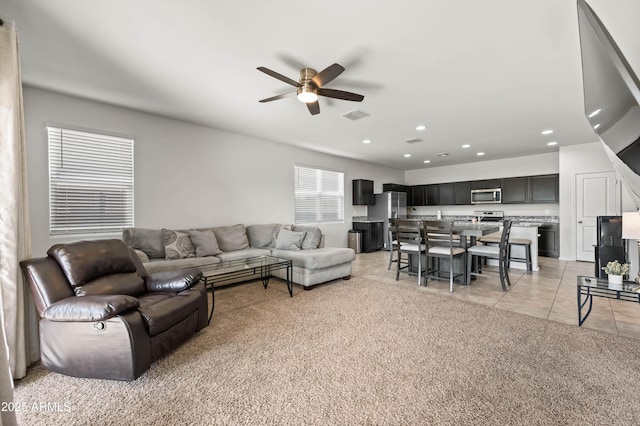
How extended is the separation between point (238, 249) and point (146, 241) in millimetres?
1330

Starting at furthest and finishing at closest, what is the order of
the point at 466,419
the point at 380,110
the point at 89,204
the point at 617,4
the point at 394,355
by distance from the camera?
the point at 380,110 → the point at 89,204 → the point at 394,355 → the point at 617,4 → the point at 466,419

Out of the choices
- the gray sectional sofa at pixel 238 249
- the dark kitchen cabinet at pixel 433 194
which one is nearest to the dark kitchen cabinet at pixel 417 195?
the dark kitchen cabinet at pixel 433 194

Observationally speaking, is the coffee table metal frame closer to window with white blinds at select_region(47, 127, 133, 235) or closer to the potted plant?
the potted plant

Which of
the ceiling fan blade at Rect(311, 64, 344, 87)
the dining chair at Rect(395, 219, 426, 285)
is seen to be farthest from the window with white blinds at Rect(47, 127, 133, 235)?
the dining chair at Rect(395, 219, 426, 285)

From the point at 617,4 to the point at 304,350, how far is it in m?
3.46

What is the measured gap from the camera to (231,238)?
447 centimetres

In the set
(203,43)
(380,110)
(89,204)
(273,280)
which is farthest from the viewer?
(273,280)

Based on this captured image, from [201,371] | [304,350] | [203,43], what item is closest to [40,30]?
[203,43]

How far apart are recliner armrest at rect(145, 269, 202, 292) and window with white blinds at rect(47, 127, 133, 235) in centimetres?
174

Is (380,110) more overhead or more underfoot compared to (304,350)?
more overhead

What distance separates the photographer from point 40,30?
2.19 metres

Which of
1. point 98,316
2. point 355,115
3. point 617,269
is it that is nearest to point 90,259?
point 98,316

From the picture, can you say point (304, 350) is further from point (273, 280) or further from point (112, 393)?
point (273, 280)

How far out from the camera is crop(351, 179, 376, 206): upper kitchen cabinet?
735 centimetres
